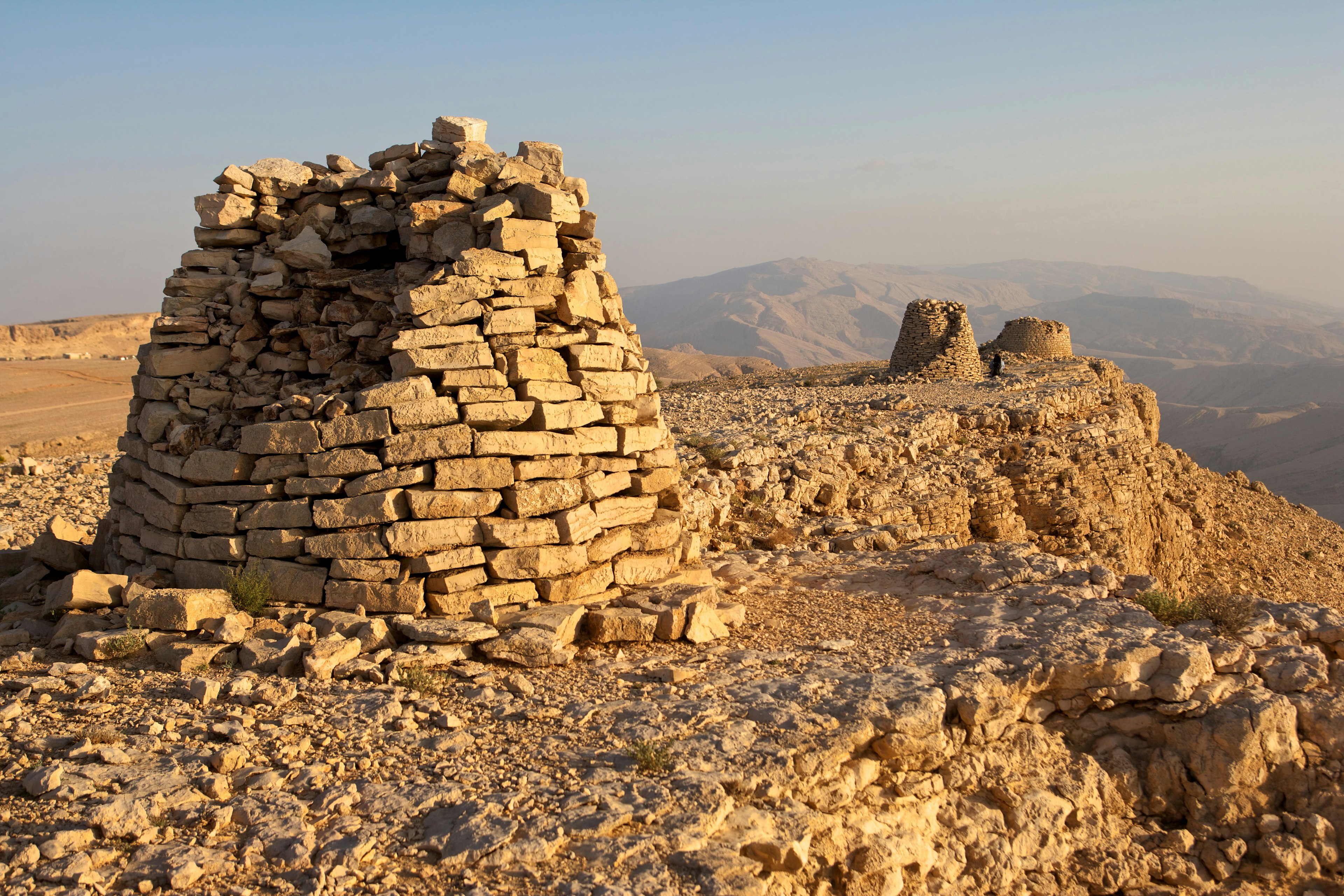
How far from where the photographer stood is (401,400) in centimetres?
529

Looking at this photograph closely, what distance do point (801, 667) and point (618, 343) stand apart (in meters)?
2.72

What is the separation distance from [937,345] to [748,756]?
22.0m

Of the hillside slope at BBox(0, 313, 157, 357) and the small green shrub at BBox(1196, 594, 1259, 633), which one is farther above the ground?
the hillside slope at BBox(0, 313, 157, 357)

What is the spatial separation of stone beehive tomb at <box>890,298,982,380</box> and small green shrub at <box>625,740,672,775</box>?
2099 cm

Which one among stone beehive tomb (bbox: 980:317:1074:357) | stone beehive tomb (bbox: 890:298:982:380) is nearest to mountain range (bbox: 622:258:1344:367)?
stone beehive tomb (bbox: 980:317:1074:357)

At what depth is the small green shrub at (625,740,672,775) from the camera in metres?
3.66

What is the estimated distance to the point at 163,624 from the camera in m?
4.91

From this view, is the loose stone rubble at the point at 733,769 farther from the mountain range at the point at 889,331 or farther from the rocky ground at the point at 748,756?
the mountain range at the point at 889,331

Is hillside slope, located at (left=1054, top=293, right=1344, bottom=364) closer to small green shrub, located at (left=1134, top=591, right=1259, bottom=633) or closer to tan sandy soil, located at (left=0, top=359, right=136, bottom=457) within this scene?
tan sandy soil, located at (left=0, top=359, right=136, bottom=457)

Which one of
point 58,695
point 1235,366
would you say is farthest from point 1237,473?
point 1235,366

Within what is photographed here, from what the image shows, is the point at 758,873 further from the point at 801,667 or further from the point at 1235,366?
the point at 1235,366

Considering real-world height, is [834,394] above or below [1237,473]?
above

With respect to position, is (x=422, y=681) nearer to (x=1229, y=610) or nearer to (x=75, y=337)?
(x=1229, y=610)

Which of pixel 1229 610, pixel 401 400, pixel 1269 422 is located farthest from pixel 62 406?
pixel 1269 422
